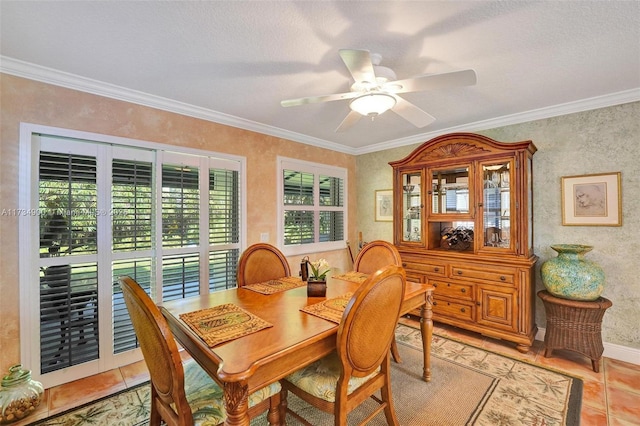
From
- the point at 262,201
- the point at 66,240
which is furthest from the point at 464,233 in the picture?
the point at 66,240

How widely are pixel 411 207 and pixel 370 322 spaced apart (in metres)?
2.41

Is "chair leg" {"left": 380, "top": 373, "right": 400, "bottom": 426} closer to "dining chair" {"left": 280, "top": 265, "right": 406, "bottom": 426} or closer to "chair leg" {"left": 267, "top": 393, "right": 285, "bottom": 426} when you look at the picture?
"dining chair" {"left": 280, "top": 265, "right": 406, "bottom": 426}

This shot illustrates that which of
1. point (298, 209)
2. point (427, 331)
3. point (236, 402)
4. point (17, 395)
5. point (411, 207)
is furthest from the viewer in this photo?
point (298, 209)

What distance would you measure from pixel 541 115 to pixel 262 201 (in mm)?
3171

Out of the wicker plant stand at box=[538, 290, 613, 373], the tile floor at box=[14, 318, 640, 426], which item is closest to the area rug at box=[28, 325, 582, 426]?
the tile floor at box=[14, 318, 640, 426]

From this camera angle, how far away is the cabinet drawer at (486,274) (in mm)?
2793

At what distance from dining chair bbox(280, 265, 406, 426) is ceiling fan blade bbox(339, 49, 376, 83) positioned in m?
1.07

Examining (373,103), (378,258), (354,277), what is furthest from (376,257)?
(373,103)

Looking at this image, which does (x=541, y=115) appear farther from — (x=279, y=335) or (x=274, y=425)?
(x=274, y=425)

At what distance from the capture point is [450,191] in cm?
326

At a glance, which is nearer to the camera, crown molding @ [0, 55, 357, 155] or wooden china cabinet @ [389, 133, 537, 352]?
crown molding @ [0, 55, 357, 155]

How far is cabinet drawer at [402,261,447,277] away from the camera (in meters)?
3.22

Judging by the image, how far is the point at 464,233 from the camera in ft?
10.8

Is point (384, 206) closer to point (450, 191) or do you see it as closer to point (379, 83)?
point (450, 191)
